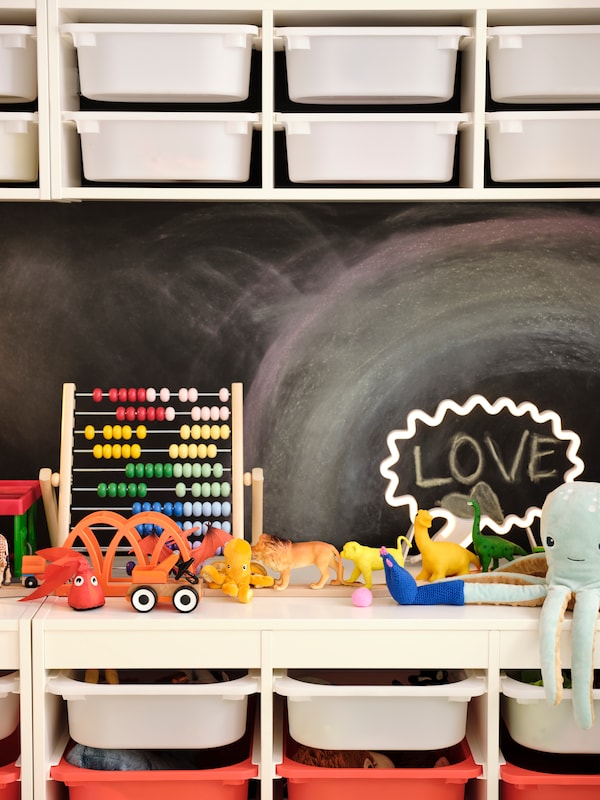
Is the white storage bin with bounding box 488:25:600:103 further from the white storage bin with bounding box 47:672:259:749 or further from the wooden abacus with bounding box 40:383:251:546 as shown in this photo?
the white storage bin with bounding box 47:672:259:749

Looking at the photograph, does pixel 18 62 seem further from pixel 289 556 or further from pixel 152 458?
pixel 289 556

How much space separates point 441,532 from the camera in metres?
2.29

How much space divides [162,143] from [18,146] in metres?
0.30

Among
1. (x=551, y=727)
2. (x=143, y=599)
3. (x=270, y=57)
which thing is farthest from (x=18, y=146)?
(x=551, y=727)

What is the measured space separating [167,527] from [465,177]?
97cm

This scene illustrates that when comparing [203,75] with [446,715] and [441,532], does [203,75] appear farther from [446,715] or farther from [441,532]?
[446,715]

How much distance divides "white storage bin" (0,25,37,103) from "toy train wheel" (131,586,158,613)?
1.04 metres

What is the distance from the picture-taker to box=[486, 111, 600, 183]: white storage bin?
2.02m

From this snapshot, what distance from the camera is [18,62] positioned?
2020 millimetres

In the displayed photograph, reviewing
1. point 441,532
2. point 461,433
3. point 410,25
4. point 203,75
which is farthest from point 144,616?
point 410,25

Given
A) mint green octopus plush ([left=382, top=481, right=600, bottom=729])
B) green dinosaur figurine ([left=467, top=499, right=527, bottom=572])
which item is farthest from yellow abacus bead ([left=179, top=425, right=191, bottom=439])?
green dinosaur figurine ([left=467, top=499, right=527, bottom=572])

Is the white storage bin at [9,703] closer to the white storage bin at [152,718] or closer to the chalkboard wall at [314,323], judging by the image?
the white storage bin at [152,718]

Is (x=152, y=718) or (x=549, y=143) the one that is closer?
(x=152, y=718)

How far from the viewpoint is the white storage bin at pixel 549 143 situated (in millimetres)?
2016
